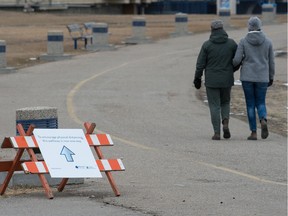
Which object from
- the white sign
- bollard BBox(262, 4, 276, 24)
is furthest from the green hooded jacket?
bollard BBox(262, 4, 276, 24)

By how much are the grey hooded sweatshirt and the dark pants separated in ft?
1.28

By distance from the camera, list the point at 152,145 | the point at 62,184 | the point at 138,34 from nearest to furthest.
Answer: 1. the point at 62,184
2. the point at 152,145
3. the point at 138,34

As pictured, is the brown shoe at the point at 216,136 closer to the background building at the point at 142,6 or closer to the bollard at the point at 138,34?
the bollard at the point at 138,34

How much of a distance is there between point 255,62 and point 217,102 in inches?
33.7

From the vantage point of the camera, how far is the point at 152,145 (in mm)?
14539

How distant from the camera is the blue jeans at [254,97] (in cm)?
1543

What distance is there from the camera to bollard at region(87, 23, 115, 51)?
111 ft

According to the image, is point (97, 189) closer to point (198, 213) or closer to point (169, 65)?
point (198, 213)

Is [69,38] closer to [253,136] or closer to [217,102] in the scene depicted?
[253,136]

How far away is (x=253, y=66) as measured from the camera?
15227 millimetres

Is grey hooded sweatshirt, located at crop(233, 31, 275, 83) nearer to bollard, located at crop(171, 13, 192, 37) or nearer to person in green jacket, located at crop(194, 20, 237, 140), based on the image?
person in green jacket, located at crop(194, 20, 237, 140)

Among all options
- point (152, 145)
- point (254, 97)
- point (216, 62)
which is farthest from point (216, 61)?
point (152, 145)

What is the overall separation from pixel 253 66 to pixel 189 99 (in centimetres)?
627

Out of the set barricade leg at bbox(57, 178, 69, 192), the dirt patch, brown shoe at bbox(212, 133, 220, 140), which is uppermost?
barricade leg at bbox(57, 178, 69, 192)
